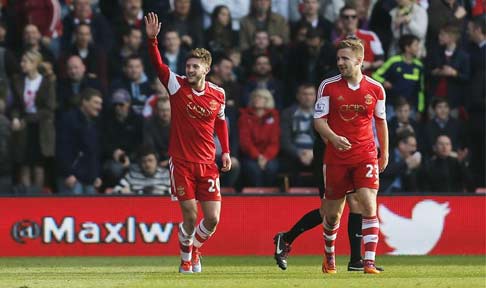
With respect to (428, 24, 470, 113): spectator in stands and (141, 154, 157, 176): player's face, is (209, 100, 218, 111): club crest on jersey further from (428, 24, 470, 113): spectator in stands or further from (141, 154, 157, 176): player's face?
(428, 24, 470, 113): spectator in stands

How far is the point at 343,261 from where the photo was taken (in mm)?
15727

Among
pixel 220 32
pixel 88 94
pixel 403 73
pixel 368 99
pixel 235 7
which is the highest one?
pixel 235 7

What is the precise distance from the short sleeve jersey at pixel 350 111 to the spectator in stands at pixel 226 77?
634cm

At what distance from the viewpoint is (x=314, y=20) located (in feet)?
64.1

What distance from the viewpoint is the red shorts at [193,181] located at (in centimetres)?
1278

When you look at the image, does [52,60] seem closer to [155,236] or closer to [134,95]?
[134,95]

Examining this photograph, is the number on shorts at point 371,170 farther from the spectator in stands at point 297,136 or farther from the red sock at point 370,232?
the spectator in stands at point 297,136

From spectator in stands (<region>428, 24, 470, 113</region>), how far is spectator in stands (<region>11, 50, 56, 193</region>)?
5.57m

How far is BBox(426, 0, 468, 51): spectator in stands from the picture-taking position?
781 inches

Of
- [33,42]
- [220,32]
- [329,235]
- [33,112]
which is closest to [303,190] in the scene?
[220,32]

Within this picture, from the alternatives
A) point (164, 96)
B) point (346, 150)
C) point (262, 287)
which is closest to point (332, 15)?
point (164, 96)

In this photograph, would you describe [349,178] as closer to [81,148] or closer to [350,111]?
[350,111]

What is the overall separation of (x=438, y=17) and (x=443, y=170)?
271cm

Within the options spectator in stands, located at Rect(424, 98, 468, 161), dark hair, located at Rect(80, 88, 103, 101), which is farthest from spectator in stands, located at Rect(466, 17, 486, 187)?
dark hair, located at Rect(80, 88, 103, 101)
